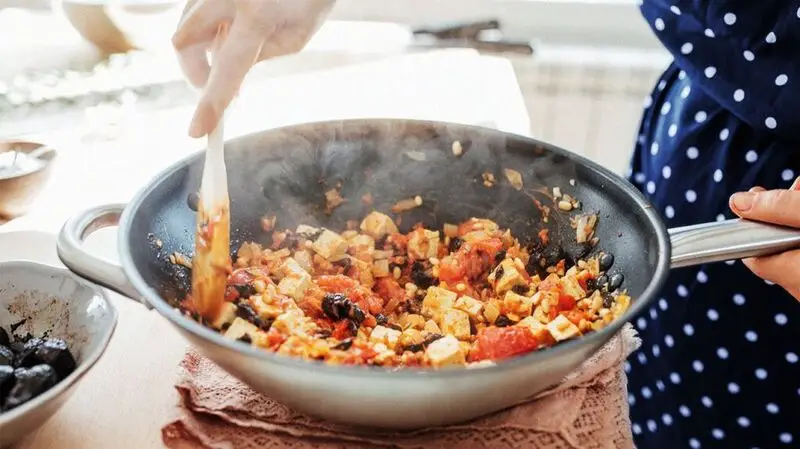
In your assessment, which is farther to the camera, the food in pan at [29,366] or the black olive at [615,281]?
the black olive at [615,281]

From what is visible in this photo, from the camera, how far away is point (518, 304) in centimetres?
95

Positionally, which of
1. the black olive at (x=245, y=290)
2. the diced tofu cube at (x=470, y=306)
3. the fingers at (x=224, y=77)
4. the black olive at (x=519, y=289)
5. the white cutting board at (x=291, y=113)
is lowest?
the white cutting board at (x=291, y=113)

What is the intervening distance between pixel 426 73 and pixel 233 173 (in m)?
0.87

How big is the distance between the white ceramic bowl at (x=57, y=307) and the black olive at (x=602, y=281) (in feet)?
1.90

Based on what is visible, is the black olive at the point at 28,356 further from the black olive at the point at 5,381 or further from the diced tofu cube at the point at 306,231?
the diced tofu cube at the point at 306,231

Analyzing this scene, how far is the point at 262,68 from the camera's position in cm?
202

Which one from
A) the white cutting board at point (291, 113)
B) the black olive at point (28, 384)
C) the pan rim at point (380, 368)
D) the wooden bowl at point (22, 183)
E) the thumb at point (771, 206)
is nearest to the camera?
the pan rim at point (380, 368)

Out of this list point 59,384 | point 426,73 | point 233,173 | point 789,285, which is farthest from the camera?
point 426,73

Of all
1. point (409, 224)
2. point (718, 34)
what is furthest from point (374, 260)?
point (718, 34)

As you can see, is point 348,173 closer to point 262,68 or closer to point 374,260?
A: point 374,260

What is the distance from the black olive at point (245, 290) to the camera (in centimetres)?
93

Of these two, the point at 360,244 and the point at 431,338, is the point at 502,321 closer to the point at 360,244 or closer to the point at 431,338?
the point at 431,338

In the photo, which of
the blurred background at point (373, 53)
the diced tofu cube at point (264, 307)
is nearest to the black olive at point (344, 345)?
the diced tofu cube at point (264, 307)

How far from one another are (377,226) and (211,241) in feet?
0.98
